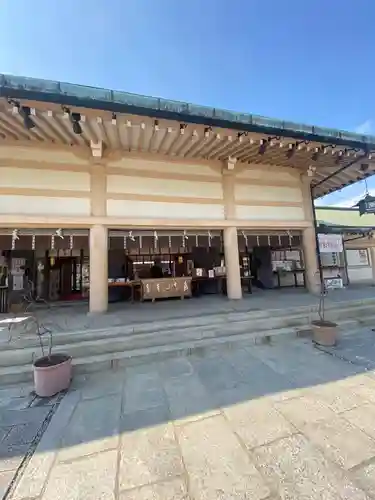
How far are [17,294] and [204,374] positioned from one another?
8323 mm

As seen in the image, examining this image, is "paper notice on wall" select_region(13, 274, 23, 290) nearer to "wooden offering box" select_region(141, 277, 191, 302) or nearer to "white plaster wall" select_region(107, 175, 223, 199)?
"wooden offering box" select_region(141, 277, 191, 302)

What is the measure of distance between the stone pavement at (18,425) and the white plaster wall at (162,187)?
5214 mm

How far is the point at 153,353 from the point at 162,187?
4.83 m

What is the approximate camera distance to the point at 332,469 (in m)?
1.94

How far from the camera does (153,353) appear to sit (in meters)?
4.45

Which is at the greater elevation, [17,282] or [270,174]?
[270,174]

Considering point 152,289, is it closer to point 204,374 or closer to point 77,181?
point 77,181

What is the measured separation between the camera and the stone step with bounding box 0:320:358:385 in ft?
12.7

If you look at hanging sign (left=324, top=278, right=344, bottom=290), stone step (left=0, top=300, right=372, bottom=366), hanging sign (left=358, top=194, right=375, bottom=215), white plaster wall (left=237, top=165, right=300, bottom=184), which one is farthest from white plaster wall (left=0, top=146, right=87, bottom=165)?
hanging sign (left=358, top=194, right=375, bottom=215)

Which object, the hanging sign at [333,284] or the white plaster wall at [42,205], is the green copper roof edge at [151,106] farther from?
the hanging sign at [333,284]

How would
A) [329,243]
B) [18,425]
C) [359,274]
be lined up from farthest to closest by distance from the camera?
[359,274] → [329,243] → [18,425]

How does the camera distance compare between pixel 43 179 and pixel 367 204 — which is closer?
pixel 43 179

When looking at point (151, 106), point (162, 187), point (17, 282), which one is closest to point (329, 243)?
point (162, 187)

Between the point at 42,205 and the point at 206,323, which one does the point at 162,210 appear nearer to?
the point at 42,205
